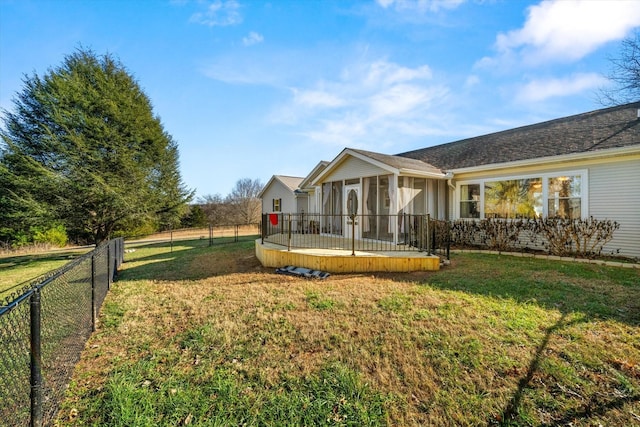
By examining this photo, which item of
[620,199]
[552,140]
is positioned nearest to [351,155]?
[552,140]

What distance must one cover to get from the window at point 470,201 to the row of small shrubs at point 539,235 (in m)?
0.40

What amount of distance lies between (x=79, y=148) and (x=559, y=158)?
20896 mm

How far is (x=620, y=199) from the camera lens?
8078mm

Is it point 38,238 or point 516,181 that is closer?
point 516,181

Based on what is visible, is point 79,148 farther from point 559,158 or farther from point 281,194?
point 559,158

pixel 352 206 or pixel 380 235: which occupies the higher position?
pixel 352 206

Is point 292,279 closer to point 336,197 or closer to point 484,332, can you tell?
point 484,332

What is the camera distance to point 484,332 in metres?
3.73

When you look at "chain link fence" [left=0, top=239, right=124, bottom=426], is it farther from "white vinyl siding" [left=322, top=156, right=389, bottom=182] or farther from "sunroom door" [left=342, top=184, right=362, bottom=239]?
"white vinyl siding" [left=322, top=156, right=389, bottom=182]

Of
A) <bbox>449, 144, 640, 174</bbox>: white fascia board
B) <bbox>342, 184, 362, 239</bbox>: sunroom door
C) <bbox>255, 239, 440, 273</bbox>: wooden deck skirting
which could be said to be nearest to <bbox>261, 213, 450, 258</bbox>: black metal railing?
<bbox>342, 184, 362, 239</bbox>: sunroom door

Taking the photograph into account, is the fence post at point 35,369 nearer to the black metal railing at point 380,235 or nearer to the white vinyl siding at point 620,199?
the black metal railing at point 380,235

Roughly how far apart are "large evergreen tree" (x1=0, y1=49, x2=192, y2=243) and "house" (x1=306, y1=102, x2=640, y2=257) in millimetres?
11480

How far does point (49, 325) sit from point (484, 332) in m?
5.13

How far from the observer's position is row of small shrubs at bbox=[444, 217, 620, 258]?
8281 mm
